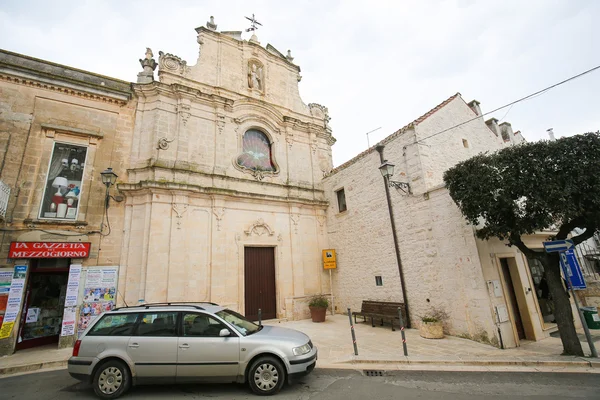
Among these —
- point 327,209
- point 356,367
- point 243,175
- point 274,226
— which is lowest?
point 356,367

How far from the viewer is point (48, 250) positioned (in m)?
8.34

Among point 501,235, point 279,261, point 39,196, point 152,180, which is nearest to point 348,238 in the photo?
point 279,261

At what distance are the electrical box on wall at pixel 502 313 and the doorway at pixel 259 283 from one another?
797cm

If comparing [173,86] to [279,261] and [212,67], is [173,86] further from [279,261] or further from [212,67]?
[279,261]

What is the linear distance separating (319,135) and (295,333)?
39.3ft

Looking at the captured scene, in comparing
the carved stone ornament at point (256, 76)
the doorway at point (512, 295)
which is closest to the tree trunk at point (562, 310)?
the doorway at point (512, 295)

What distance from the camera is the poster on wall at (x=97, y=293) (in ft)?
28.3

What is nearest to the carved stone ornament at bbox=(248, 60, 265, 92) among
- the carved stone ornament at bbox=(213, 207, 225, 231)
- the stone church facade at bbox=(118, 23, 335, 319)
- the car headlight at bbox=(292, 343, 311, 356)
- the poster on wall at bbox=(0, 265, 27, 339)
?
the stone church facade at bbox=(118, 23, 335, 319)

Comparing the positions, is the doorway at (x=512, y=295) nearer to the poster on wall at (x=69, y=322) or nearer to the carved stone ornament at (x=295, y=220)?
the carved stone ornament at (x=295, y=220)

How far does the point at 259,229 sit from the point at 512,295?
30.9 ft

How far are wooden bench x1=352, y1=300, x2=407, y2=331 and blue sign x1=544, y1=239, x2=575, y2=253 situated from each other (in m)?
4.57

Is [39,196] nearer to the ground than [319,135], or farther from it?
nearer to the ground

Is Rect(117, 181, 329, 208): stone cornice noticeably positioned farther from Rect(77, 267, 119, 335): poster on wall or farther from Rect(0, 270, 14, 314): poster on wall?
Rect(0, 270, 14, 314): poster on wall

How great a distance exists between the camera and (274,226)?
12469 millimetres
